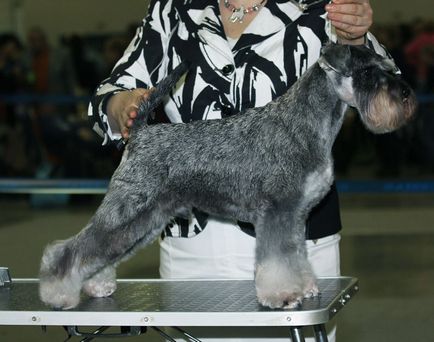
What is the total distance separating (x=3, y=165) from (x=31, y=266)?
4291mm

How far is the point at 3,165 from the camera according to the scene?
10023mm

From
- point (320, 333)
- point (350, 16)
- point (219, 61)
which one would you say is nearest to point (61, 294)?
point (320, 333)

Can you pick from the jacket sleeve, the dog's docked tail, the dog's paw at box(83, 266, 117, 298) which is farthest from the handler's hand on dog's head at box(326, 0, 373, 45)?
the dog's paw at box(83, 266, 117, 298)

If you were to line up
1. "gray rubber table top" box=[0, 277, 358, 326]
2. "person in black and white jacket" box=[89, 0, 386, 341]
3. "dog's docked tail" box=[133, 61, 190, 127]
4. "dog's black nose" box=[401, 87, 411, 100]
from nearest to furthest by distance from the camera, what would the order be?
"gray rubber table top" box=[0, 277, 358, 326], "dog's black nose" box=[401, 87, 411, 100], "dog's docked tail" box=[133, 61, 190, 127], "person in black and white jacket" box=[89, 0, 386, 341]

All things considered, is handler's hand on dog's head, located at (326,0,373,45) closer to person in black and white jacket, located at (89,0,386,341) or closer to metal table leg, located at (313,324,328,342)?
person in black and white jacket, located at (89,0,386,341)

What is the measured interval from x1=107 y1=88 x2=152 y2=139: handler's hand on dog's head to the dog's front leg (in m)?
0.45

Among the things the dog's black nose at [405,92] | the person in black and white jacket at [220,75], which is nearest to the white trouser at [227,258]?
the person in black and white jacket at [220,75]

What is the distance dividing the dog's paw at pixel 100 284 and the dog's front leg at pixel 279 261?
0.44 m

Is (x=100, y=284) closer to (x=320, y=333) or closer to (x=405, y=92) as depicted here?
(x=320, y=333)

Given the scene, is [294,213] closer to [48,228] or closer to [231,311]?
[231,311]

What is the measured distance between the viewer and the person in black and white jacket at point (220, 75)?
8.26ft

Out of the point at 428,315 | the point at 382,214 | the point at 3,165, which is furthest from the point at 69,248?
the point at 3,165

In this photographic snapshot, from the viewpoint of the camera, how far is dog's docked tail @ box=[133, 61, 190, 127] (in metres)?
2.35

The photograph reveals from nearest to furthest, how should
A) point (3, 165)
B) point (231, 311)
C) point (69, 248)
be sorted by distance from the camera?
point (231, 311)
point (69, 248)
point (3, 165)
